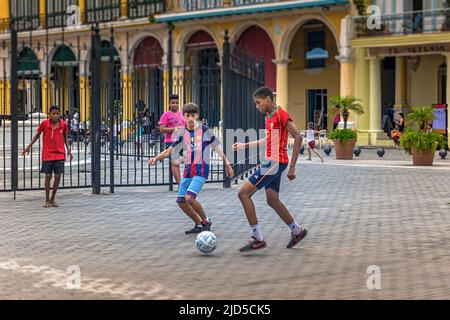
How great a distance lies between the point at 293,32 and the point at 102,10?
1081 cm

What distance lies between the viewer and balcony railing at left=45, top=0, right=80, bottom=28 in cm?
4291

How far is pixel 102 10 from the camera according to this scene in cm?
4147

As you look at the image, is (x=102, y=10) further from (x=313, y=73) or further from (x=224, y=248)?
(x=224, y=248)

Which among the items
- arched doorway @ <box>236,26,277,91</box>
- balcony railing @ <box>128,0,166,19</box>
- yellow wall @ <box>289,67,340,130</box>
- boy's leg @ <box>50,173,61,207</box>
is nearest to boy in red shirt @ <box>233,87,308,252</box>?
boy's leg @ <box>50,173,61,207</box>

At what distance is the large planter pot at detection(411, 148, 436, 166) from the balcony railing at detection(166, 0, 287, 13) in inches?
534

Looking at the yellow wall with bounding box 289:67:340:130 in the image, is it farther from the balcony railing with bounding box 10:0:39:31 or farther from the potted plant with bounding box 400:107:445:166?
the balcony railing with bounding box 10:0:39:31

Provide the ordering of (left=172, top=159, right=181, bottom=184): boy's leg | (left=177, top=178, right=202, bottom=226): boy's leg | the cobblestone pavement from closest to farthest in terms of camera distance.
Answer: the cobblestone pavement < (left=177, top=178, right=202, bottom=226): boy's leg < (left=172, top=159, right=181, bottom=184): boy's leg

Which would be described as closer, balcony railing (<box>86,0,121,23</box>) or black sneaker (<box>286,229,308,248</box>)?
black sneaker (<box>286,229,308,248</box>)

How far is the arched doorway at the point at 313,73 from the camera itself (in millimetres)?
36312

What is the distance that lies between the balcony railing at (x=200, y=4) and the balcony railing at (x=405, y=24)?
4.26m

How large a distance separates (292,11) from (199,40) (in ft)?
18.8

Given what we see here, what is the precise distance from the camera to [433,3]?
31875 mm

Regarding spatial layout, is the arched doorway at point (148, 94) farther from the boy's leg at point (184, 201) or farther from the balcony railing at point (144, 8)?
the balcony railing at point (144, 8)

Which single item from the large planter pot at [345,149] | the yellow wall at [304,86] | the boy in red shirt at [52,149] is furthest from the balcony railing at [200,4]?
the boy in red shirt at [52,149]
